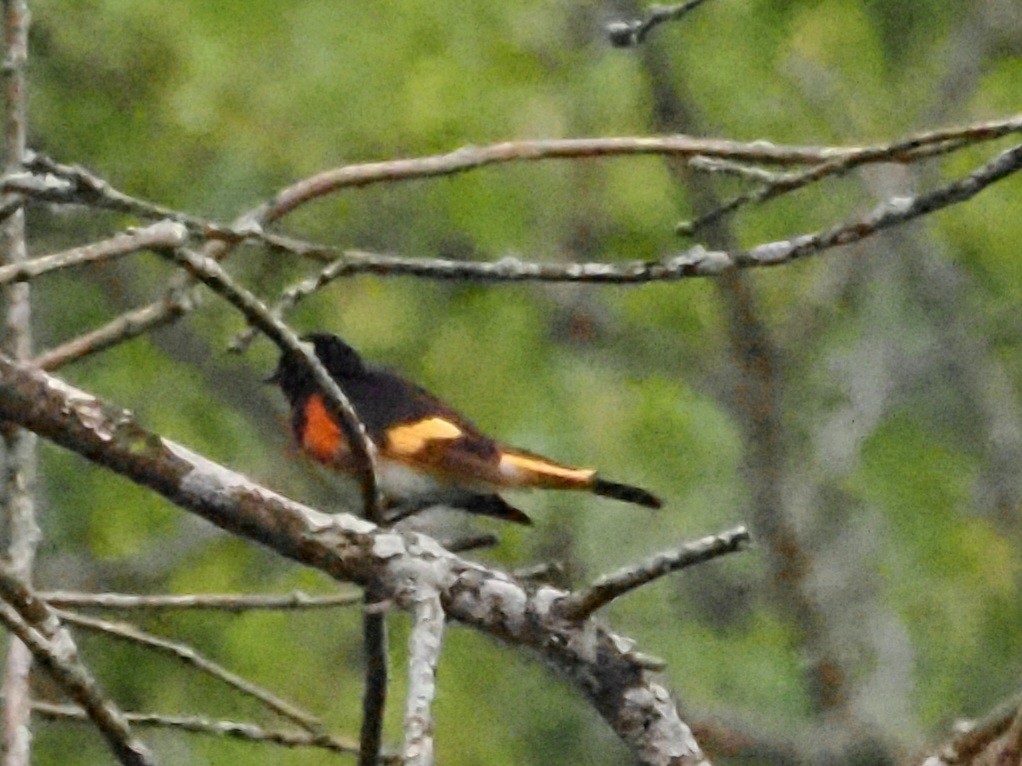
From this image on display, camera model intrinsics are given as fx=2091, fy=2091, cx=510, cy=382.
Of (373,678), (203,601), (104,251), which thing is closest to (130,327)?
(203,601)

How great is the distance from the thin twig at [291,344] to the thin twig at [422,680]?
7.9 inches

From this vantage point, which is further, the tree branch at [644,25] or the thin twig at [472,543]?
the tree branch at [644,25]

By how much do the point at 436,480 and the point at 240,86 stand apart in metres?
2.42

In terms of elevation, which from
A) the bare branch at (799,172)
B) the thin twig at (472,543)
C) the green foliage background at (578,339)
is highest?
the green foliage background at (578,339)

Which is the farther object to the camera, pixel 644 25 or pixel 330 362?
pixel 330 362

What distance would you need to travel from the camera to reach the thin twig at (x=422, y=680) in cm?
178

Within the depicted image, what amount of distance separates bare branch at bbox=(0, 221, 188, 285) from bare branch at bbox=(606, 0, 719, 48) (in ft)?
3.12

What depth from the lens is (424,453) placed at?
4.31m

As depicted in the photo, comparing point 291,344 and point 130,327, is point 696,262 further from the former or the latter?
point 130,327

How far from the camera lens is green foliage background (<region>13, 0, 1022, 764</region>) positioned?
6.11 metres

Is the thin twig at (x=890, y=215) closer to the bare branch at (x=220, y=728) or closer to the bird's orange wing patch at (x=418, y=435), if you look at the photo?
the bare branch at (x=220, y=728)

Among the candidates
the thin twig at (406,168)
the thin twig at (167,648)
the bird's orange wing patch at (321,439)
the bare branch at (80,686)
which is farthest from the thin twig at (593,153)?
the bird's orange wing patch at (321,439)

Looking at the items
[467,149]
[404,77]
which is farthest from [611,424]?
[467,149]

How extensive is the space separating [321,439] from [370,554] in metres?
2.07
